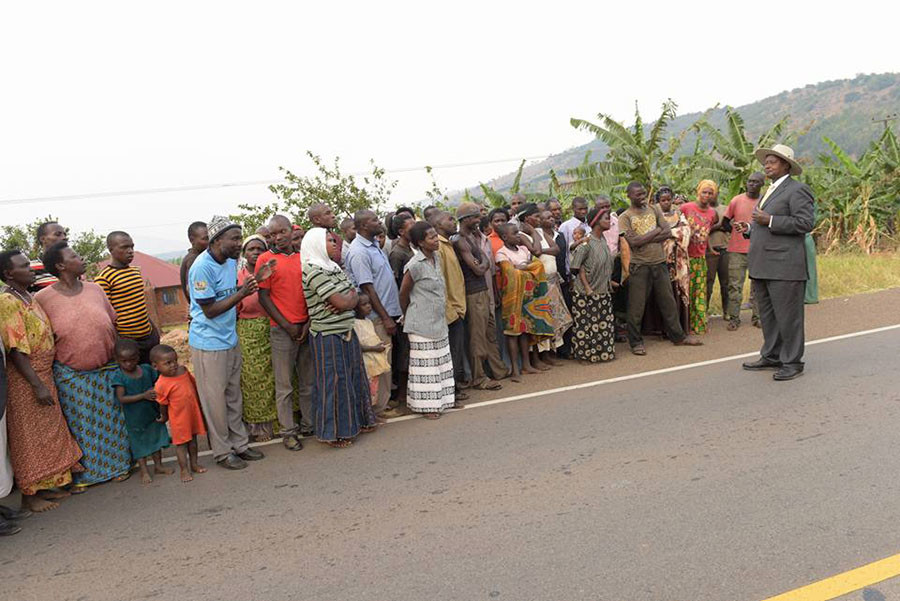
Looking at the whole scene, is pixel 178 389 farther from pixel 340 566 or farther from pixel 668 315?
pixel 668 315

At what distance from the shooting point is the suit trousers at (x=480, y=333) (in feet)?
21.1

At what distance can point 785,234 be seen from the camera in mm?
6008

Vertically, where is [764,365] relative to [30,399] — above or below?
below

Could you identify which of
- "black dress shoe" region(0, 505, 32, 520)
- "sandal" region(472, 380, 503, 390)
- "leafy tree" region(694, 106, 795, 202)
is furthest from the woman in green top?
"leafy tree" region(694, 106, 795, 202)

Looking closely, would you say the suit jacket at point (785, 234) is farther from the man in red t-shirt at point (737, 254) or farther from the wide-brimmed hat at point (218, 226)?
the wide-brimmed hat at point (218, 226)

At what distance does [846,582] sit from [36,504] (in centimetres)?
484

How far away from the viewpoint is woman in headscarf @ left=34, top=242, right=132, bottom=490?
15.2ft

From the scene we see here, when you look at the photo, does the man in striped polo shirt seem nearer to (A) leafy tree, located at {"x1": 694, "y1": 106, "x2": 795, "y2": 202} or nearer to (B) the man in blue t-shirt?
(B) the man in blue t-shirt

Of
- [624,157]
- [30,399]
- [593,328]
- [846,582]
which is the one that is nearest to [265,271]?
[30,399]

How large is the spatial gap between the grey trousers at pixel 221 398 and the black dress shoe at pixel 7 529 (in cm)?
129

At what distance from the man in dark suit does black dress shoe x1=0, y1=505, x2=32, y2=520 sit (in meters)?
6.10

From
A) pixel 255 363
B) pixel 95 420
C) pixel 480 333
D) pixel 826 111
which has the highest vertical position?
pixel 826 111

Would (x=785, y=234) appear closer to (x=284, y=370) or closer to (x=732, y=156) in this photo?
(x=284, y=370)

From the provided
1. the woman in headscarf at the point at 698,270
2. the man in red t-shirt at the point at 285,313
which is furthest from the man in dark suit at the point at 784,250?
the man in red t-shirt at the point at 285,313
